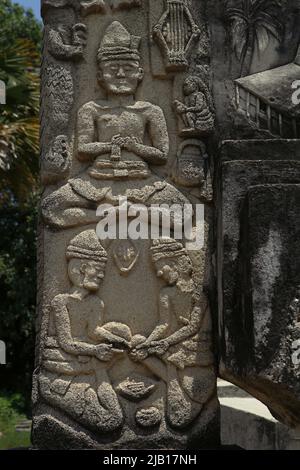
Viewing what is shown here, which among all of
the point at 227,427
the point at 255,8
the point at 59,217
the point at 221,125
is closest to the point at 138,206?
the point at 59,217

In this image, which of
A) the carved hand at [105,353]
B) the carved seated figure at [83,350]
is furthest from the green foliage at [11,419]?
the carved hand at [105,353]

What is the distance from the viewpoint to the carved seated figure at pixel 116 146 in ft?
13.5

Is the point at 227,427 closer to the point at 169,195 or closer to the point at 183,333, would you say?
the point at 183,333

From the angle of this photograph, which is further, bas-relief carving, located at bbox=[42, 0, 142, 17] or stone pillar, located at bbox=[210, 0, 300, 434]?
bas-relief carving, located at bbox=[42, 0, 142, 17]

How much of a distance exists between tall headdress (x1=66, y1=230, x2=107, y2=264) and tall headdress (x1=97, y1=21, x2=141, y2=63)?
1.08 meters

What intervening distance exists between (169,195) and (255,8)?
1.30 metres

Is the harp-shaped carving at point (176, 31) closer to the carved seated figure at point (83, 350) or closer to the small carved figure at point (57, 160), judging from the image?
the small carved figure at point (57, 160)

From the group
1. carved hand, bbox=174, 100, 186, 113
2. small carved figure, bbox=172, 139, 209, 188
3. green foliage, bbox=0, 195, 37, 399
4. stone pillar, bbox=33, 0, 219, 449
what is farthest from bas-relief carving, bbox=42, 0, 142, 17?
green foliage, bbox=0, 195, 37, 399

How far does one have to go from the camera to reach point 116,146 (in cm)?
416

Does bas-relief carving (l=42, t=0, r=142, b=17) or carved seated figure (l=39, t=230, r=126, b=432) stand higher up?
bas-relief carving (l=42, t=0, r=142, b=17)

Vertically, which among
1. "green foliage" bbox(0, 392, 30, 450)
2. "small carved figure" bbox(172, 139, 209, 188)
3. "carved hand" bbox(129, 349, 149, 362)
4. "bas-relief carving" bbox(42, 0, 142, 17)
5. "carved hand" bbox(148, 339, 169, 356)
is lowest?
"green foliage" bbox(0, 392, 30, 450)

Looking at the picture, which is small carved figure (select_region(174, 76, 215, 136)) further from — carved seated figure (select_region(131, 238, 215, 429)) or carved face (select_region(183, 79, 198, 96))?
carved seated figure (select_region(131, 238, 215, 429))

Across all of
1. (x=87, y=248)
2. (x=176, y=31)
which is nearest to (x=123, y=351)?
(x=87, y=248)

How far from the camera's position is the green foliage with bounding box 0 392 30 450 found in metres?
9.99
